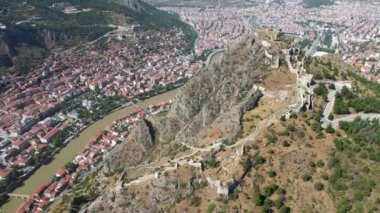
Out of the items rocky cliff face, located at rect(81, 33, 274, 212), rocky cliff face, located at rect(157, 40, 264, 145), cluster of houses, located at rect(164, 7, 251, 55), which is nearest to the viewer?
rocky cliff face, located at rect(81, 33, 274, 212)

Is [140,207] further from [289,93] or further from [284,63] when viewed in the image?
[284,63]

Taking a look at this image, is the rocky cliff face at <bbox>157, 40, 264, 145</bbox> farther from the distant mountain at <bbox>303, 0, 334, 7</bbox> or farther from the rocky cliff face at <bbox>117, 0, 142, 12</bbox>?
the distant mountain at <bbox>303, 0, 334, 7</bbox>

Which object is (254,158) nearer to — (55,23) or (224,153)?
(224,153)

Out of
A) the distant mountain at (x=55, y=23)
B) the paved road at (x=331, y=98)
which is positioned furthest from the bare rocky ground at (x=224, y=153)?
the distant mountain at (x=55, y=23)

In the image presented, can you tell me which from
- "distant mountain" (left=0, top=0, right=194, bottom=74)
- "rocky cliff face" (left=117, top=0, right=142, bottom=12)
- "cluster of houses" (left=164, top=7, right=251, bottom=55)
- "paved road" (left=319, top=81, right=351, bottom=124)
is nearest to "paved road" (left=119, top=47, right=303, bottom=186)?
"paved road" (left=319, top=81, right=351, bottom=124)

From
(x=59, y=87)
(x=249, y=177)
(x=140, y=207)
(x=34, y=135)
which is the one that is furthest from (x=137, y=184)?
(x=59, y=87)

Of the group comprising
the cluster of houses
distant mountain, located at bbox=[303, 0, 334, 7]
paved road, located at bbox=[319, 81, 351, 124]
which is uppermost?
paved road, located at bbox=[319, 81, 351, 124]

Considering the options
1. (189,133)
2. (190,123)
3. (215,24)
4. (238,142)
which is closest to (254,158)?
(238,142)
